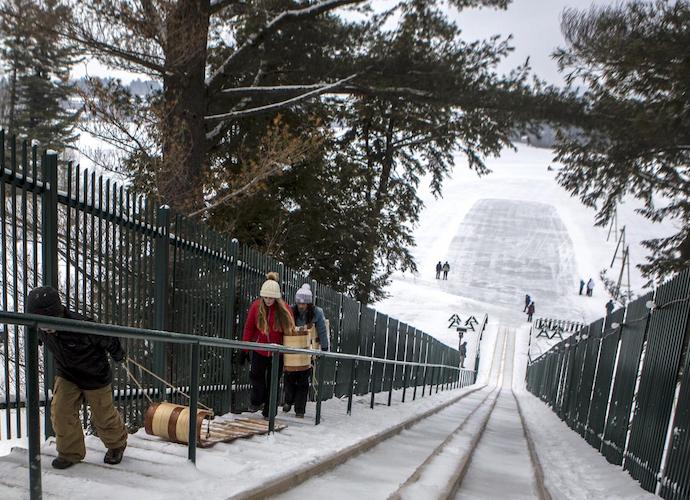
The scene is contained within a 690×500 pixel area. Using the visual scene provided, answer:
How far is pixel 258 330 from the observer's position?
6.10 m

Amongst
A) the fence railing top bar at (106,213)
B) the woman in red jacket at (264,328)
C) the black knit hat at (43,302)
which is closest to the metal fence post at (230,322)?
the fence railing top bar at (106,213)

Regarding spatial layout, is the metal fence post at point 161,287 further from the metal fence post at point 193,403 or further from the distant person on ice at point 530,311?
the distant person on ice at point 530,311

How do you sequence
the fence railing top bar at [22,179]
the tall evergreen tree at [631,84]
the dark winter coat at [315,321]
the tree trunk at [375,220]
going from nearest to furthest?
the fence railing top bar at [22,179] < the dark winter coat at [315,321] < the tall evergreen tree at [631,84] < the tree trunk at [375,220]

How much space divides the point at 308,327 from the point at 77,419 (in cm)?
348

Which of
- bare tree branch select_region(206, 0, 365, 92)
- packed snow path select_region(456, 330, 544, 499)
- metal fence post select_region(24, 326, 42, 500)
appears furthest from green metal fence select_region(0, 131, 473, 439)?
bare tree branch select_region(206, 0, 365, 92)

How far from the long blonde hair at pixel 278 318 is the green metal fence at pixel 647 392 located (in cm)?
350

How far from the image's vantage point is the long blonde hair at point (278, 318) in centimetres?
604

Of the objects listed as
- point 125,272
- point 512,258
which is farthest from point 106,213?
point 512,258

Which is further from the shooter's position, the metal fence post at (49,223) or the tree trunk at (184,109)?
the tree trunk at (184,109)

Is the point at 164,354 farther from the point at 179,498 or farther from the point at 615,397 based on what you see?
the point at 615,397

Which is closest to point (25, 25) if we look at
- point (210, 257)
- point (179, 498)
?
point (210, 257)

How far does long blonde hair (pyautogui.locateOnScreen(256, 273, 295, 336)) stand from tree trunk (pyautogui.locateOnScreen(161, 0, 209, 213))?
4.02 metres

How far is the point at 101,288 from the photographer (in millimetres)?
4660

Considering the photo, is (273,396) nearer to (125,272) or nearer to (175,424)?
(175,424)
